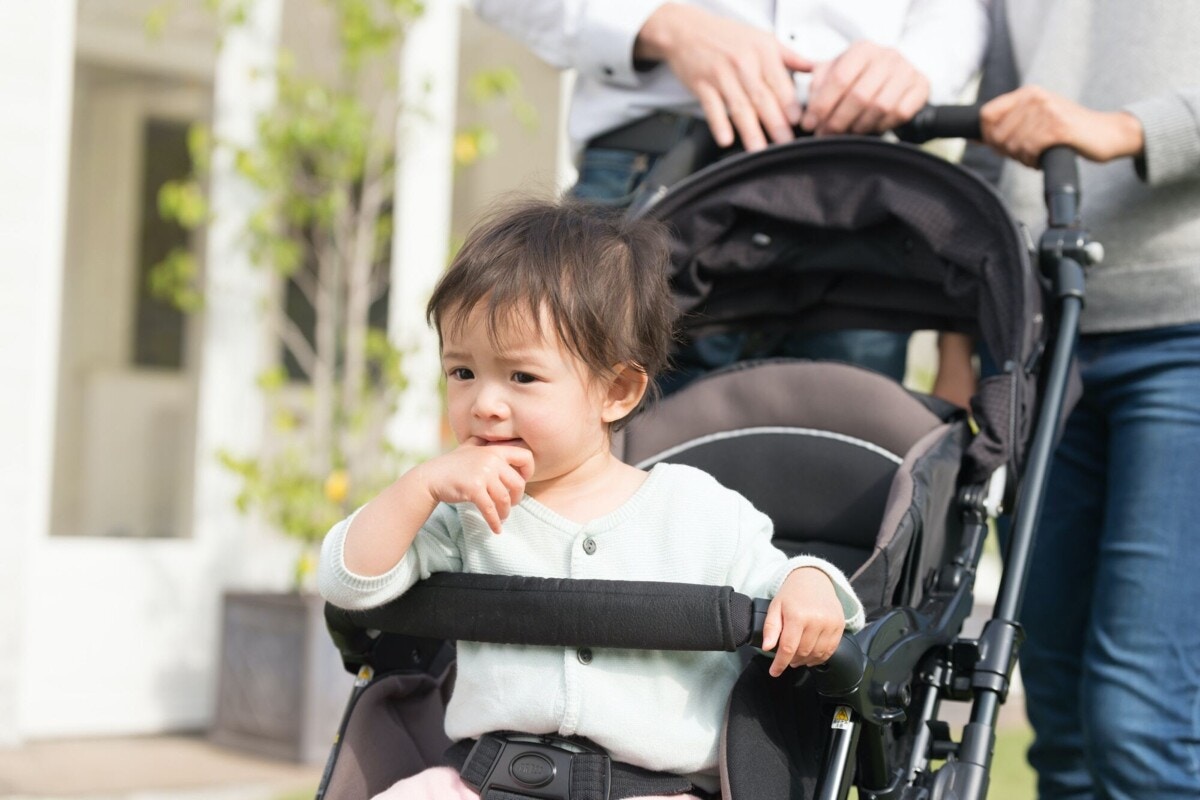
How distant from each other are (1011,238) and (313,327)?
3.26m

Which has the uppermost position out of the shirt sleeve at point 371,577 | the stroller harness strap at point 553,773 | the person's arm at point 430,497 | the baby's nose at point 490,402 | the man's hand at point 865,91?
the man's hand at point 865,91

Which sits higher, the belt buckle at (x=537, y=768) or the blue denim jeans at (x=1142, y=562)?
the blue denim jeans at (x=1142, y=562)

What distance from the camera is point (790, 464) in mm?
2271

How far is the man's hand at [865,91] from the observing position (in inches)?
95.7

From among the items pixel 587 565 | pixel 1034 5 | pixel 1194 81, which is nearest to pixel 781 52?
pixel 1034 5

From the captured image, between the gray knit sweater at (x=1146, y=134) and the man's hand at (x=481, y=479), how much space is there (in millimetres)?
A: 1152

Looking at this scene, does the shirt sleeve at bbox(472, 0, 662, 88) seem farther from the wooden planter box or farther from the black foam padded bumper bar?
the wooden planter box

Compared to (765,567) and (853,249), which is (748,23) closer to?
(853,249)

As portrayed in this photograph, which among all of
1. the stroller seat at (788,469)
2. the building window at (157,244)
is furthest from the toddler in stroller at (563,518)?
the building window at (157,244)

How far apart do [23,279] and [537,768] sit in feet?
10.3

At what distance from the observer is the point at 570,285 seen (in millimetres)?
1854

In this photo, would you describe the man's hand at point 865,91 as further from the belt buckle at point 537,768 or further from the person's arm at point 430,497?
the belt buckle at point 537,768

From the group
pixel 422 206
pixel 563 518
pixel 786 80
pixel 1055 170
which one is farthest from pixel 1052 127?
pixel 422 206

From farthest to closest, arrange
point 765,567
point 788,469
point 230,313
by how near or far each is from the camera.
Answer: point 230,313 < point 788,469 < point 765,567
